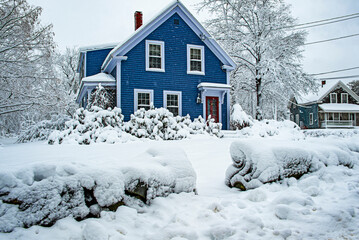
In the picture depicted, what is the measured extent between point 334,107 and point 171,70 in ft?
96.0

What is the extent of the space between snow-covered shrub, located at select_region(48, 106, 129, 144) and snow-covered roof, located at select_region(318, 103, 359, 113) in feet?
105

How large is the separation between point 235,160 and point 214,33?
62.2ft

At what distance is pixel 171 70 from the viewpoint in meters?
14.8

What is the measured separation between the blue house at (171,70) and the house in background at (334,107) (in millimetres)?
23925

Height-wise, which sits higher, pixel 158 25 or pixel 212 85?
pixel 158 25

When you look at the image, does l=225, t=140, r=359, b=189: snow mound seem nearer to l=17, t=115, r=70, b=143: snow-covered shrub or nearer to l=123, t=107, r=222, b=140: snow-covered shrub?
l=123, t=107, r=222, b=140: snow-covered shrub

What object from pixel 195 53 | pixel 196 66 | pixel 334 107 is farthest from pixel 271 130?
pixel 334 107

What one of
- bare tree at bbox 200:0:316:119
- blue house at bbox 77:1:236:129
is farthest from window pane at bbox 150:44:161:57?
bare tree at bbox 200:0:316:119

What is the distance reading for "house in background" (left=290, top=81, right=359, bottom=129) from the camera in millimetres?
34531

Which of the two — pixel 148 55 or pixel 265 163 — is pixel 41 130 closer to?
pixel 148 55

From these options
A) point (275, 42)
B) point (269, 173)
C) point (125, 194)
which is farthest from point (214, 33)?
point (125, 194)

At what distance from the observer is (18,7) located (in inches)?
415

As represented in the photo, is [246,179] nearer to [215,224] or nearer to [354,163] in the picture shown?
[215,224]

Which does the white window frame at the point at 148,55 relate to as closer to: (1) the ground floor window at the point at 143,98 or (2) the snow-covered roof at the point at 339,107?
(1) the ground floor window at the point at 143,98
